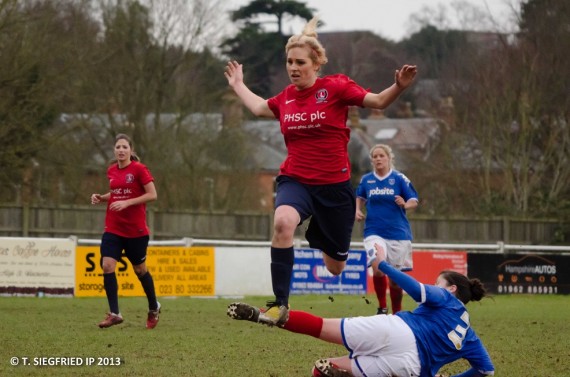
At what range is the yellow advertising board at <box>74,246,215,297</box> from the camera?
20516 millimetres

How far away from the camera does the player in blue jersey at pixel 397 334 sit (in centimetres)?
758

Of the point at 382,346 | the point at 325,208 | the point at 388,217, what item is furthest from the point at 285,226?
the point at 388,217

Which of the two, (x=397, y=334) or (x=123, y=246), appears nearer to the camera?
(x=397, y=334)

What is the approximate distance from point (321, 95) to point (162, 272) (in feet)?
41.1

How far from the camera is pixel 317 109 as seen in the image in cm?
880

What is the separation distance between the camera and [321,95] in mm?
8867

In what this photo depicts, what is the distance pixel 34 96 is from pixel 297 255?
10134mm

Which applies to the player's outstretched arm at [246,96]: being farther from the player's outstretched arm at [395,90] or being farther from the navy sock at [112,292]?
the navy sock at [112,292]

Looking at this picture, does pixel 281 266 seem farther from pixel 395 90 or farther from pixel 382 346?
pixel 395 90

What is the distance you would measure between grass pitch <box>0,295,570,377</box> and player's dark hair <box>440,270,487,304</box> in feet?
3.88

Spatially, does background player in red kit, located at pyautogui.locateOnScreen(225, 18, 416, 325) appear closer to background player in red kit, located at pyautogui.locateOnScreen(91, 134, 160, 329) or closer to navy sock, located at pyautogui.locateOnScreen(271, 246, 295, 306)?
navy sock, located at pyautogui.locateOnScreen(271, 246, 295, 306)

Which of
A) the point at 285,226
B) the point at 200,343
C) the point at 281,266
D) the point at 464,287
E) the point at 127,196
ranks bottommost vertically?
the point at 200,343

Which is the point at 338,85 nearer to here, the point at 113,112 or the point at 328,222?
the point at 328,222

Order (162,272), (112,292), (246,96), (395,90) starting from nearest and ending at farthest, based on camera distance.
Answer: (395,90) → (246,96) → (112,292) → (162,272)
